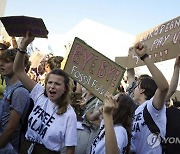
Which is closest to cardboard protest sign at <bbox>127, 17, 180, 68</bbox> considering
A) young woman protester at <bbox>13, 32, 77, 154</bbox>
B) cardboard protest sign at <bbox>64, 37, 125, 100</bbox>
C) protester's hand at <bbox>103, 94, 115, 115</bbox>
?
cardboard protest sign at <bbox>64, 37, 125, 100</bbox>

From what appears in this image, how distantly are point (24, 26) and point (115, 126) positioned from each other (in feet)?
3.82

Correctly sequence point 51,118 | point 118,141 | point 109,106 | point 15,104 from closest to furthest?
point 109,106 < point 118,141 < point 51,118 < point 15,104

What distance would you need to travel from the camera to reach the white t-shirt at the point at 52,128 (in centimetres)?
244

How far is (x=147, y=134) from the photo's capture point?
264 cm

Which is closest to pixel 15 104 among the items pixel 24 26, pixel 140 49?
pixel 24 26

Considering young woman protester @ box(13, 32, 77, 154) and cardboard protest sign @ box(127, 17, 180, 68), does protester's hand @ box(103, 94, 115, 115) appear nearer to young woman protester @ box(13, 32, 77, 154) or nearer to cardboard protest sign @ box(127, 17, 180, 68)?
young woman protester @ box(13, 32, 77, 154)

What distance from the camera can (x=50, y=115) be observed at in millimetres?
2531

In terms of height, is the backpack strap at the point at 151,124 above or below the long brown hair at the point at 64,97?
below

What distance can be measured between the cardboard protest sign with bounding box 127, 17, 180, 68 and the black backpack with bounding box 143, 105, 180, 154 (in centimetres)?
102

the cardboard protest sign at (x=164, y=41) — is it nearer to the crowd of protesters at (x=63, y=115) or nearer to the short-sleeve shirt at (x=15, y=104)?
the crowd of protesters at (x=63, y=115)

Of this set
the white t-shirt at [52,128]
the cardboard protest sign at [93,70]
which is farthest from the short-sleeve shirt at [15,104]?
the cardboard protest sign at [93,70]

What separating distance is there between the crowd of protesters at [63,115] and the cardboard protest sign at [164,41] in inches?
23.0

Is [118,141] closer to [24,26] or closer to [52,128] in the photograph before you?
[52,128]

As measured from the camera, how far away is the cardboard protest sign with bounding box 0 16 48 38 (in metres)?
2.76
